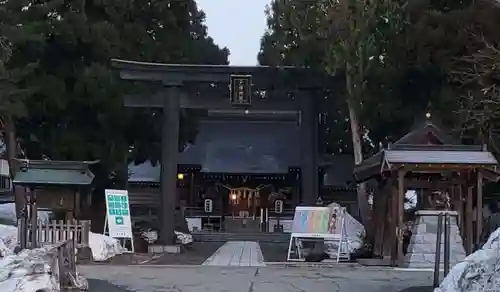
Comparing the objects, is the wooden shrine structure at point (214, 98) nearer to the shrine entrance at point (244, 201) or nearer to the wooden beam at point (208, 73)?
the wooden beam at point (208, 73)

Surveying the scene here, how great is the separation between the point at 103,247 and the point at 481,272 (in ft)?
40.7

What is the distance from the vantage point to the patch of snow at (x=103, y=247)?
18.5 meters

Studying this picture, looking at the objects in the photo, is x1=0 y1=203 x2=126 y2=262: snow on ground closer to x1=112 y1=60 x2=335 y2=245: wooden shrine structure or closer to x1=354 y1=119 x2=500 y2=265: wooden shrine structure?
x1=112 y1=60 x2=335 y2=245: wooden shrine structure

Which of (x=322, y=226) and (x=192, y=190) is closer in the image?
Answer: (x=322, y=226)

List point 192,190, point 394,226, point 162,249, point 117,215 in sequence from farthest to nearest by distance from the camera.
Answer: point 192,190, point 162,249, point 117,215, point 394,226

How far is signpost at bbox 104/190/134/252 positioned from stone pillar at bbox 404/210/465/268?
25.0 feet

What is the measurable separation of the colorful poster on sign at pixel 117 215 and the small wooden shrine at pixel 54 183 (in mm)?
758

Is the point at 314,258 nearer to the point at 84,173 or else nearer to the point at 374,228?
the point at 374,228

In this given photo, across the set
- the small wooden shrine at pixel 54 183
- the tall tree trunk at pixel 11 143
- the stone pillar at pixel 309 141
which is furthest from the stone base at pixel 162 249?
the stone pillar at pixel 309 141

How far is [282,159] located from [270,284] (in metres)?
25.2

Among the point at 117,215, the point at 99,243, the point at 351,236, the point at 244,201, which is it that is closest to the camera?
the point at 99,243

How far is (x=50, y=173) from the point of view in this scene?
18875 millimetres

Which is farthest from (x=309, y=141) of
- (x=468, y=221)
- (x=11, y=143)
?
(x=11, y=143)

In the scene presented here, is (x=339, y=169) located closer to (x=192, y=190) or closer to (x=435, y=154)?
(x=192, y=190)
